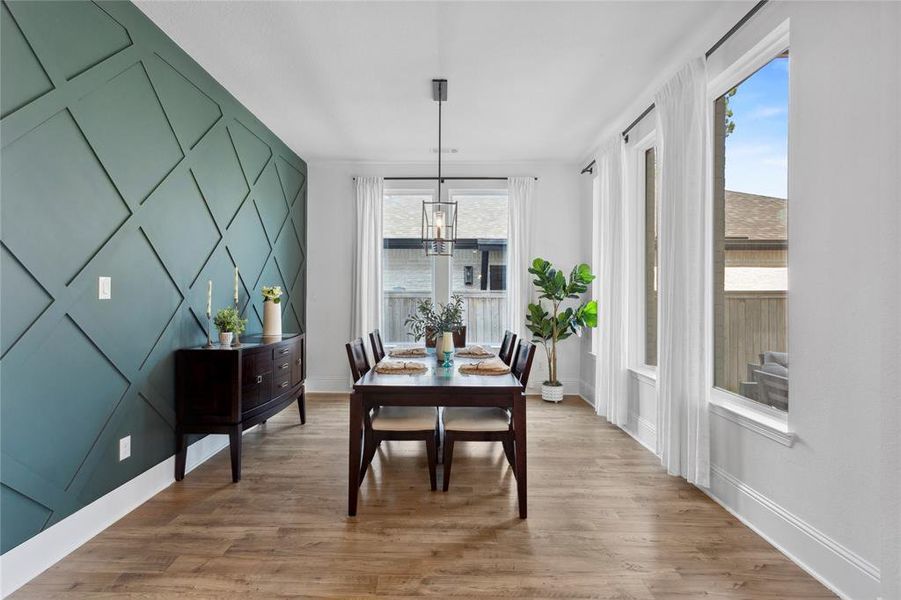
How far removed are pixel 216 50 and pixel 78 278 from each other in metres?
1.77

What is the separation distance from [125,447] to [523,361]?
Answer: 2352 millimetres

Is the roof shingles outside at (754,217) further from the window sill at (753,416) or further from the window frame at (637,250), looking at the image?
the window frame at (637,250)

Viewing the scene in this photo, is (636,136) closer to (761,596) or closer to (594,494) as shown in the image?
(594,494)

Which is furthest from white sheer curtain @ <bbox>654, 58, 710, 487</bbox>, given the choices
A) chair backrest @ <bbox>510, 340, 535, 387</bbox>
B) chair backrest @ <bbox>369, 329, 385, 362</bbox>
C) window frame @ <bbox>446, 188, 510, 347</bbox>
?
window frame @ <bbox>446, 188, 510, 347</bbox>

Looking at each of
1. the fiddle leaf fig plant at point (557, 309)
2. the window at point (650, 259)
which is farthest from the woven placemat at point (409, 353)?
the window at point (650, 259)

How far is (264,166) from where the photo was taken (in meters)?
4.26

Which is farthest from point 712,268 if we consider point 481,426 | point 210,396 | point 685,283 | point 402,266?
point 402,266

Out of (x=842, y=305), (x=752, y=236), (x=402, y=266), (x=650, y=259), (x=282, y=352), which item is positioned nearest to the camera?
(x=842, y=305)

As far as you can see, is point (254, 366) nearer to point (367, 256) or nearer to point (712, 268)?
point (367, 256)

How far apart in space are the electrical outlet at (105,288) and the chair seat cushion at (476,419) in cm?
200

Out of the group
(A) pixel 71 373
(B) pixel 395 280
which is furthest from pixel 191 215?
(B) pixel 395 280

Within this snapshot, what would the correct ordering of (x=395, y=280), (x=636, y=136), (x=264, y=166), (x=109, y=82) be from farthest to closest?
(x=395, y=280) < (x=264, y=166) < (x=636, y=136) < (x=109, y=82)

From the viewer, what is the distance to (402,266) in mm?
5629

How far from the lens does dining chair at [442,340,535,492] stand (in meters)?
2.74
